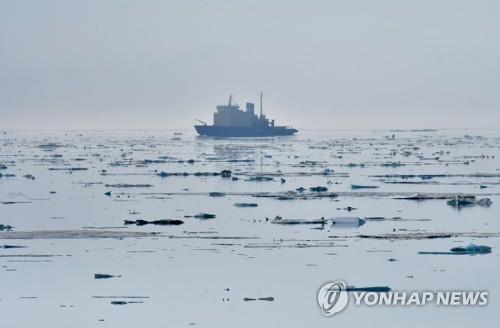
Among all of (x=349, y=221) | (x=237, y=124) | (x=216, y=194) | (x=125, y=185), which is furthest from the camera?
(x=237, y=124)

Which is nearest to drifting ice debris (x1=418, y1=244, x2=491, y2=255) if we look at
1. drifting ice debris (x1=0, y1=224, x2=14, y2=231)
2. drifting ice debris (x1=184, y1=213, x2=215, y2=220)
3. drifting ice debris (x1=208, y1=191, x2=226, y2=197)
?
drifting ice debris (x1=184, y1=213, x2=215, y2=220)

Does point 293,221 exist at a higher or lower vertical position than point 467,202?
lower

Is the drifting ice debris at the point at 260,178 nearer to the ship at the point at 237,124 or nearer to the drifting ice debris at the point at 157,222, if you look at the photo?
the drifting ice debris at the point at 157,222

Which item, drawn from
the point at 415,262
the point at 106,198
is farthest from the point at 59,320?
the point at 106,198

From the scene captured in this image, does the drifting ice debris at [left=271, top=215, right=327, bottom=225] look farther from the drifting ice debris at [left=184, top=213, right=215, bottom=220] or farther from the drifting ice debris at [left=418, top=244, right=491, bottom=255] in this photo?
the drifting ice debris at [left=418, top=244, right=491, bottom=255]

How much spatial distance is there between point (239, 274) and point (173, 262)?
170 centimetres

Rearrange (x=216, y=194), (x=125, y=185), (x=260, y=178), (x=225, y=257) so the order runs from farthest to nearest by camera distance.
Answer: (x=260, y=178) → (x=125, y=185) → (x=216, y=194) → (x=225, y=257)

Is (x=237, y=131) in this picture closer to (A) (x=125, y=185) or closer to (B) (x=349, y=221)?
(A) (x=125, y=185)

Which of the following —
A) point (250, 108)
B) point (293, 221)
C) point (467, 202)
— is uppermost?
point (250, 108)

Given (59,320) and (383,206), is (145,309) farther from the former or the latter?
(383,206)

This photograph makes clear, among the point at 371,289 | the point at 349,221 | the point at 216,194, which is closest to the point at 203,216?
the point at 349,221

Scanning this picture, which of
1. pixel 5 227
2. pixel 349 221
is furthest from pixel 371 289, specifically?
pixel 5 227

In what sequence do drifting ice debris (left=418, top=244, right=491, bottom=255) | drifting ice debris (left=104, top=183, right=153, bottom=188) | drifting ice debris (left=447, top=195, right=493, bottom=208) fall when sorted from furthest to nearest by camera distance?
1. drifting ice debris (left=104, top=183, right=153, bottom=188)
2. drifting ice debris (left=447, top=195, right=493, bottom=208)
3. drifting ice debris (left=418, top=244, right=491, bottom=255)

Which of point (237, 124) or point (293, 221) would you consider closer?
point (293, 221)
